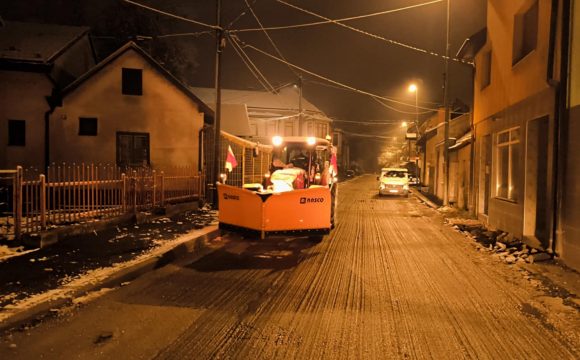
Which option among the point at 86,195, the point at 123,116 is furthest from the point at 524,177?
the point at 123,116

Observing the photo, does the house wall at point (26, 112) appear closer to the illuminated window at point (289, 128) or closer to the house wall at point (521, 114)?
the house wall at point (521, 114)

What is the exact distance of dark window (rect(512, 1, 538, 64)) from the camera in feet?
42.9

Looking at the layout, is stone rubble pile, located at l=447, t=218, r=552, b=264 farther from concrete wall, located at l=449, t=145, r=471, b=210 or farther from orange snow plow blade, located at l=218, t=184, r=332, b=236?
concrete wall, located at l=449, t=145, r=471, b=210

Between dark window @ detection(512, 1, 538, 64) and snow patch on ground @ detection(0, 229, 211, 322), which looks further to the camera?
dark window @ detection(512, 1, 538, 64)

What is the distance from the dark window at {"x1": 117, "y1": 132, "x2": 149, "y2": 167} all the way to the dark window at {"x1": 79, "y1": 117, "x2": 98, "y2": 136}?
1.19 m

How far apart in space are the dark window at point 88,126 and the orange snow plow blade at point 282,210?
12.6 m

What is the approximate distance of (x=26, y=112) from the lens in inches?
834

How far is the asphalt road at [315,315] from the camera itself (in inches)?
201

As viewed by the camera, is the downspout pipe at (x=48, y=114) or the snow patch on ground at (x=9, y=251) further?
the downspout pipe at (x=48, y=114)

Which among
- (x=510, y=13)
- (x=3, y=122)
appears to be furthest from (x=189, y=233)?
(x=3, y=122)

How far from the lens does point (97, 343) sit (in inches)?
208

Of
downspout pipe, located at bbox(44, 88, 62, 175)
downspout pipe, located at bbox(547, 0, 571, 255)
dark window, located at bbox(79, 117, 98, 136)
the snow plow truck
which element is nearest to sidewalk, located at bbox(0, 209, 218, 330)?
the snow plow truck

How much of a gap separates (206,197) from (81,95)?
7106 millimetres

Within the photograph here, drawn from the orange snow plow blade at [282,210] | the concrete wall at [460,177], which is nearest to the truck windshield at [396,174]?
the concrete wall at [460,177]
